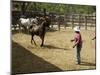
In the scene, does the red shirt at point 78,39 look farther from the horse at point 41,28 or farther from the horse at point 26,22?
the horse at point 26,22

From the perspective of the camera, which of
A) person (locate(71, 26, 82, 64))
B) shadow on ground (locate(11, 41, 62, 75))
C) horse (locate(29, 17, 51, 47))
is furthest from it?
person (locate(71, 26, 82, 64))

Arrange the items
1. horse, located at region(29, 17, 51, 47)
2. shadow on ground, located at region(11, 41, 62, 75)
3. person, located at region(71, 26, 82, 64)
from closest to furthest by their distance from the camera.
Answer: shadow on ground, located at region(11, 41, 62, 75) < horse, located at region(29, 17, 51, 47) < person, located at region(71, 26, 82, 64)

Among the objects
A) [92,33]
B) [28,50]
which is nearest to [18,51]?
[28,50]

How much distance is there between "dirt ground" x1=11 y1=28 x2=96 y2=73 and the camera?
4.25 m

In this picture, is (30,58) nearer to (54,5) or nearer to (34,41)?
(34,41)

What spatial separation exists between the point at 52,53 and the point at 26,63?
534 mm

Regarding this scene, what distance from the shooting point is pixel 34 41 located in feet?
14.4

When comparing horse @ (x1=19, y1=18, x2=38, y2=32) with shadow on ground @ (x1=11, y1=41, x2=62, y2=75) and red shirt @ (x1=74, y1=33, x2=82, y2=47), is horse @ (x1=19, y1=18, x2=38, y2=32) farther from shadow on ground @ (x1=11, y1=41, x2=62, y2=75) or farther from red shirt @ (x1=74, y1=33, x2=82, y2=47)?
red shirt @ (x1=74, y1=33, x2=82, y2=47)

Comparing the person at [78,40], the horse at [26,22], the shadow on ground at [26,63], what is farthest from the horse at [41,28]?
the person at [78,40]

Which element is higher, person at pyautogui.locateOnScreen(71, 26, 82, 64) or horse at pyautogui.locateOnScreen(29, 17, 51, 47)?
horse at pyautogui.locateOnScreen(29, 17, 51, 47)

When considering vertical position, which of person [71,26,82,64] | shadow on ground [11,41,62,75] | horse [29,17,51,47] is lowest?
shadow on ground [11,41,62,75]

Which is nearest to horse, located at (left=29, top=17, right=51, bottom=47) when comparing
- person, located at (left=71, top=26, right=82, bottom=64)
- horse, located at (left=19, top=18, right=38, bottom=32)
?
horse, located at (left=19, top=18, right=38, bottom=32)

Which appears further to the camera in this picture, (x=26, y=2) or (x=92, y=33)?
(x=92, y=33)

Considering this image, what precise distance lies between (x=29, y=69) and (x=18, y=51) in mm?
384
